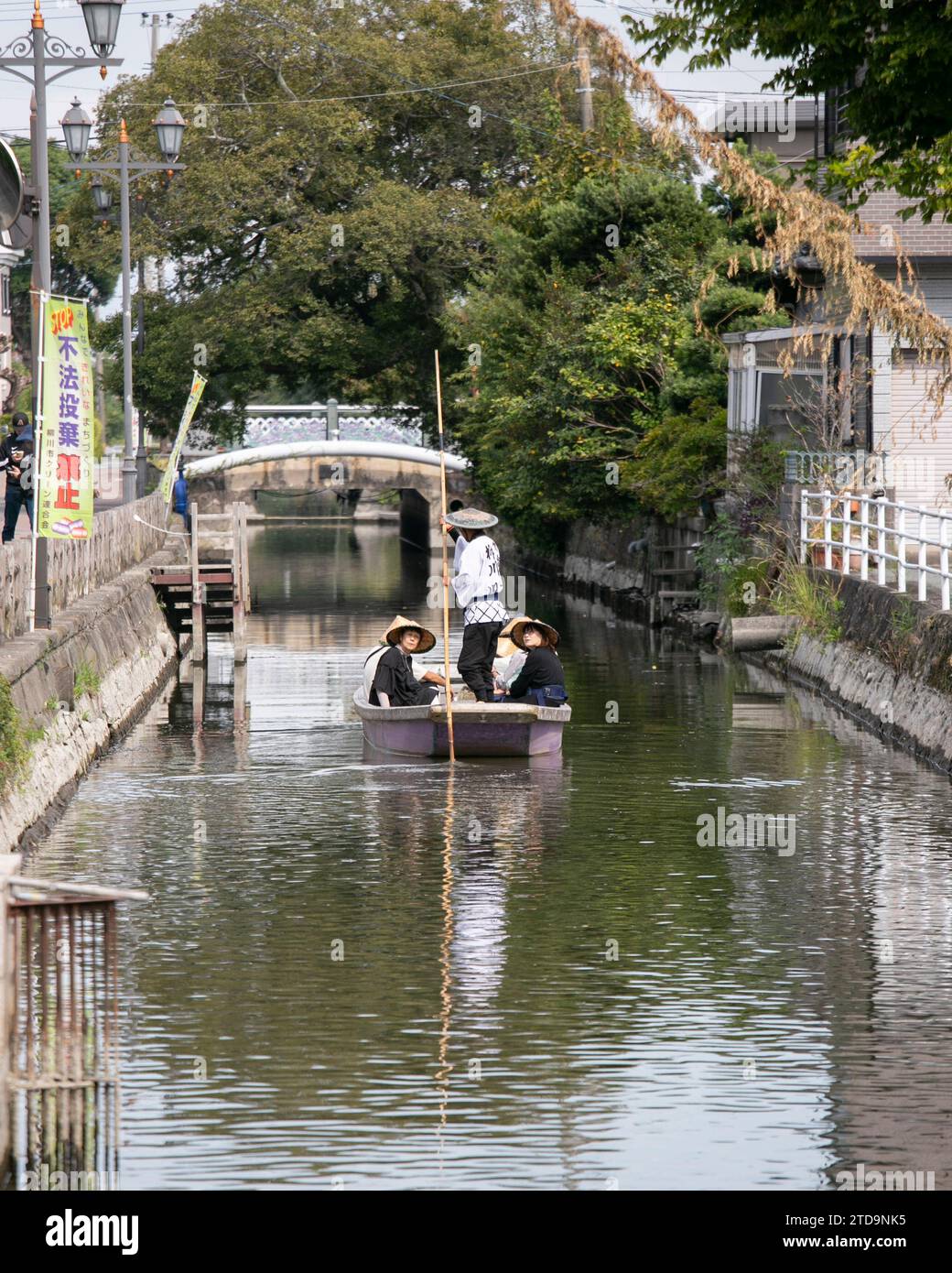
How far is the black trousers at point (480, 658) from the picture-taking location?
802 inches

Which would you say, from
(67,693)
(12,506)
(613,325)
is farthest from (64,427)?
(613,325)

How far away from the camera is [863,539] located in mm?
24469

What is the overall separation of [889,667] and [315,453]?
130 feet

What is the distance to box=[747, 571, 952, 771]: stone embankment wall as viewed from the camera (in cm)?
1969

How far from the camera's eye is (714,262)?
37.0 meters

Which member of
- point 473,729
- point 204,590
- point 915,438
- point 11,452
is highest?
point 915,438

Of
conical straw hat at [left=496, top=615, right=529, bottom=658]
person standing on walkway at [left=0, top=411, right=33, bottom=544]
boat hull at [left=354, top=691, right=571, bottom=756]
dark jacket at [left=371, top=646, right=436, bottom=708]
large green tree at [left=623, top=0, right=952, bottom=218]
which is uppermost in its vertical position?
large green tree at [left=623, top=0, right=952, bottom=218]

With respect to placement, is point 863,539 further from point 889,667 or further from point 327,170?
point 327,170

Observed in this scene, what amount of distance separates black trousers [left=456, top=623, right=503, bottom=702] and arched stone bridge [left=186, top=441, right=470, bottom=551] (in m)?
38.6

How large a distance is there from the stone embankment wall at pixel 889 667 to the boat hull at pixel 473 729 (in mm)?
3546

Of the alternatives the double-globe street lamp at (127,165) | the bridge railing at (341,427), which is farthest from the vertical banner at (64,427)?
the bridge railing at (341,427)

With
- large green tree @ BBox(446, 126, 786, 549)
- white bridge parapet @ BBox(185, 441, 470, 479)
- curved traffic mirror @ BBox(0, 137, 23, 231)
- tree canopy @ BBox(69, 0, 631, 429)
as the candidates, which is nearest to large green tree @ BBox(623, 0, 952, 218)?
curved traffic mirror @ BBox(0, 137, 23, 231)

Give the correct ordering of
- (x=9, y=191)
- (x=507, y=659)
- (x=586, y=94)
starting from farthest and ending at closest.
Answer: (x=586, y=94) < (x=507, y=659) < (x=9, y=191)

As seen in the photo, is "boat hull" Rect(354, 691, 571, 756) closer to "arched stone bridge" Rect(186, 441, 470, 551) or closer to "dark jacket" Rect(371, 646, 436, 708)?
"dark jacket" Rect(371, 646, 436, 708)
